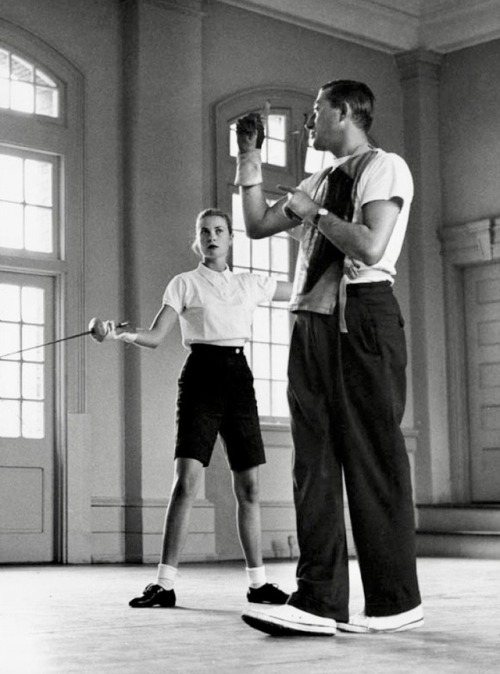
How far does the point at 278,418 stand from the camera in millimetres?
8328

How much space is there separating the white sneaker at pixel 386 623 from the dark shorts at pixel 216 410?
1.15m

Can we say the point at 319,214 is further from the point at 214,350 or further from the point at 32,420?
the point at 32,420

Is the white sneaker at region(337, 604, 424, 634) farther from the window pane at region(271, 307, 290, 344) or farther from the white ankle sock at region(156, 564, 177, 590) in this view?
the window pane at region(271, 307, 290, 344)

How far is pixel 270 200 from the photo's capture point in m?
8.52

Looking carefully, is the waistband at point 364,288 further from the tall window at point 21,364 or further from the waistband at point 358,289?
the tall window at point 21,364

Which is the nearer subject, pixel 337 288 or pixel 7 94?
pixel 337 288

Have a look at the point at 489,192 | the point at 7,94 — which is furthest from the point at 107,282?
the point at 489,192

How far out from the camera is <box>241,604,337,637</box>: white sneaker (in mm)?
3006

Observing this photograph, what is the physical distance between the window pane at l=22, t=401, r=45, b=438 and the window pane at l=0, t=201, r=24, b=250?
3.14 feet

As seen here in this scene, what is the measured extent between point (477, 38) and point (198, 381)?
571cm

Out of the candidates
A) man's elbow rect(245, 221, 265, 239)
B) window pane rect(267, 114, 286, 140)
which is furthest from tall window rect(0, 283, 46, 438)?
man's elbow rect(245, 221, 265, 239)

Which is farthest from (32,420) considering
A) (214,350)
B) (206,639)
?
(206,639)

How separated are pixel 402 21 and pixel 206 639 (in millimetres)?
6993

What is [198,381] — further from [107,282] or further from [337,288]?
[107,282]
